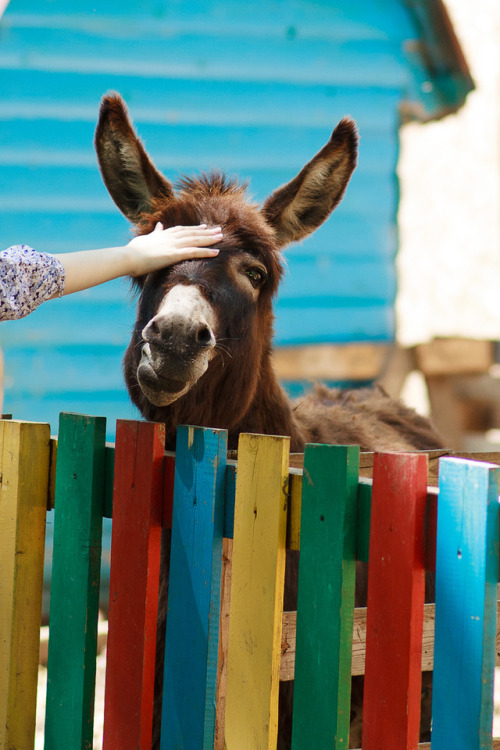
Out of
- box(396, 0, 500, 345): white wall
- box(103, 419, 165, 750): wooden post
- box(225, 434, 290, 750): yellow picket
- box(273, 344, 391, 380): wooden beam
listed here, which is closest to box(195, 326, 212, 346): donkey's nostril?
box(103, 419, 165, 750): wooden post

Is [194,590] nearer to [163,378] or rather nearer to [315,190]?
[163,378]

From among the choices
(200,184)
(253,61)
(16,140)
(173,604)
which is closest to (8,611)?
(173,604)

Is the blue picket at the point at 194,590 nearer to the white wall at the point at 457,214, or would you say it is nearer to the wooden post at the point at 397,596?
the wooden post at the point at 397,596

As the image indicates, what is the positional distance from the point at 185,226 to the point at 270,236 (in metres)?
0.42

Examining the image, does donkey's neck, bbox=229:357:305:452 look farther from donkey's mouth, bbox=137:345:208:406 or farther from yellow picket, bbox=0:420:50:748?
yellow picket, bbox=0:420:50:748

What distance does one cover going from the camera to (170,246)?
2877 mm

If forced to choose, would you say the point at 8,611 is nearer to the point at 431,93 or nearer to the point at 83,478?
the point at 83,478

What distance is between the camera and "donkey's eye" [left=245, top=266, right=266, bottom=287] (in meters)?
3.18

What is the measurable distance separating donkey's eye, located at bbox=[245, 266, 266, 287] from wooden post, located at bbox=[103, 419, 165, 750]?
1062mm

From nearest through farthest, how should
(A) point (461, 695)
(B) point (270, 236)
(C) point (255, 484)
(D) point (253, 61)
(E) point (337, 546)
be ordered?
(A) point (461, 695), (E) point (337, 546), (C) point (255, 484), (B) point (270, 236), (D) point (253, 61)

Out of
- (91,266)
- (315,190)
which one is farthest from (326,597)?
(315,190)

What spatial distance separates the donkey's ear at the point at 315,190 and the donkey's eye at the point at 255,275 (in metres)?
0.53

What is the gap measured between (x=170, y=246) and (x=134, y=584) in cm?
123

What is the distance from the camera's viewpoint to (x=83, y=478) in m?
2.48
